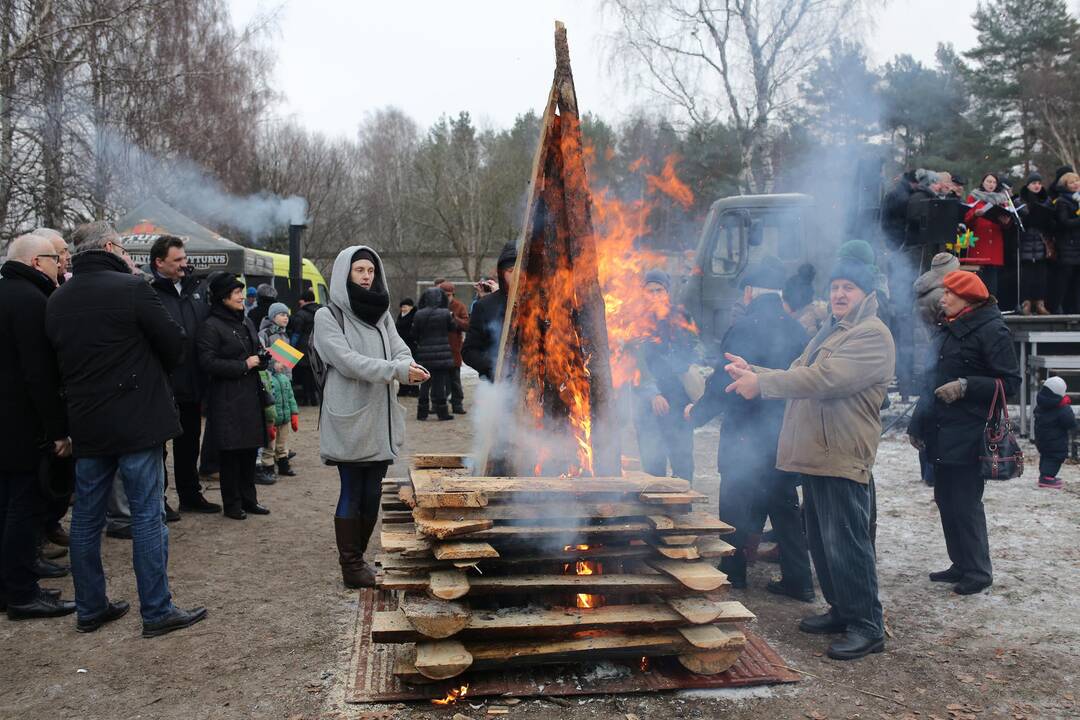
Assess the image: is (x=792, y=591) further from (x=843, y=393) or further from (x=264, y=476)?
(x=264, y=476)

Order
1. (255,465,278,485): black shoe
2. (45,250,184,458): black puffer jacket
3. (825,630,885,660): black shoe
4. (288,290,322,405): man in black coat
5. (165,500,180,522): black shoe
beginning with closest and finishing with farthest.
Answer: (825,630,885,660): black shoe → (45,250,184,458): black puffer jacket → (165,500,180,522): black shoe → (255,465,278,485): black shoe → (288,290,322,405): man in black coat

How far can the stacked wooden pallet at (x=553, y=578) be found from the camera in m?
3.49

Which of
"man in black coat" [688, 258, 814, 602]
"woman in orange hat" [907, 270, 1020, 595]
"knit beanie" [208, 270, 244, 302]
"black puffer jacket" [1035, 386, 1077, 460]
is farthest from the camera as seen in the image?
"black puffer jacket" [1035, 386, 1077, 460]

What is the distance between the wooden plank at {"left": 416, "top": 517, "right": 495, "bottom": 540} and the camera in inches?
137

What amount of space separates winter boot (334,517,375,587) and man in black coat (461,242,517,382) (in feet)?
4.39

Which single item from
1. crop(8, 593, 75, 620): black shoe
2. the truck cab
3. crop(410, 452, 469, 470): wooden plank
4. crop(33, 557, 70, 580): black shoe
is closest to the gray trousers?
crop(410, 452, 469, 470): wooden plank

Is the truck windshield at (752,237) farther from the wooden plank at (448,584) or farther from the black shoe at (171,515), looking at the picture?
the wooden plank at (448,584)

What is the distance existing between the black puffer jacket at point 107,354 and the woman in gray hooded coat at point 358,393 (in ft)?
3.13

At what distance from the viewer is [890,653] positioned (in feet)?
13.5

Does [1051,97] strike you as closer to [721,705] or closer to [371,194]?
[371,194]

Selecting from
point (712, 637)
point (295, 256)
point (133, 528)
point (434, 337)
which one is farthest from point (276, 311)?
point (295, 256)

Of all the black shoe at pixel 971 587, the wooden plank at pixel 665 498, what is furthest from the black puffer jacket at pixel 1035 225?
the wooden plank at pixel 665 498

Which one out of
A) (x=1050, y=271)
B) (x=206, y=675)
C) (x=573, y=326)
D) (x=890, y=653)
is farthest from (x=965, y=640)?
(x=1050, y=271)

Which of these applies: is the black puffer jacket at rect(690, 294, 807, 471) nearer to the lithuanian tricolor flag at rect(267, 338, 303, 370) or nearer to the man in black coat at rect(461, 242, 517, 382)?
the man in black coat at rect(461, 242, 517, 382)
